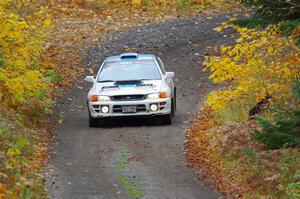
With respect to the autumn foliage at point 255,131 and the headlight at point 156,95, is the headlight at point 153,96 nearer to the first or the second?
the headlight at point 156,95

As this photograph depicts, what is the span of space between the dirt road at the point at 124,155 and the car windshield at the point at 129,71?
1.16 meters

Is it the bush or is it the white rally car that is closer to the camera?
the bush

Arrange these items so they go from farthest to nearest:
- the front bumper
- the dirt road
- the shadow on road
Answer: the shadow on road → the front bumper → the dirt road

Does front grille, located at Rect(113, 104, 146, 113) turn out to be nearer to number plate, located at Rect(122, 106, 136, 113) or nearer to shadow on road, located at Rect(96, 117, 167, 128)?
number plate, located at Rect(122, 106, 136, 113)

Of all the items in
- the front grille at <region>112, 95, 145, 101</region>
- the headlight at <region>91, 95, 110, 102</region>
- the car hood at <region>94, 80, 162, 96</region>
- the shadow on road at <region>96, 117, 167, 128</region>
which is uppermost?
the car hood at <region>94, 80, 162, 96</region>

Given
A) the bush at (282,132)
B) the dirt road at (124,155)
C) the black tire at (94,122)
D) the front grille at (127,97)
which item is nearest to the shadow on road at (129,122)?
the dirt road at (124,155)

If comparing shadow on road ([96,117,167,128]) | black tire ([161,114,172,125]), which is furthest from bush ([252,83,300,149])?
shadow on road ([96,117,167,128])

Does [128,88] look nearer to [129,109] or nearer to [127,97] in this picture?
[127,97]

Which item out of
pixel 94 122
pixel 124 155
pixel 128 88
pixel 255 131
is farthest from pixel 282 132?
pixel 94 122

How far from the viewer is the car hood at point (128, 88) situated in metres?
Result: 18.6

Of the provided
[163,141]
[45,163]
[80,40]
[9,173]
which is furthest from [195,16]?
[9,173]

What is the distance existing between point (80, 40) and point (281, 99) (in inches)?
683

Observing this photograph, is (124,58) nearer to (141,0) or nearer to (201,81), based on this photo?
(201,81)

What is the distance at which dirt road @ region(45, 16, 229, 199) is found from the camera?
1286 cm
